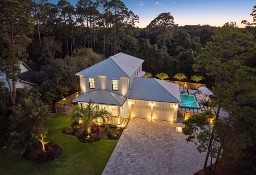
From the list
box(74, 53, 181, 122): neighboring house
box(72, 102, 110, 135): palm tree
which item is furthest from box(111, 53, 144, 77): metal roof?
box(72, 102, 110, 135): palm tree

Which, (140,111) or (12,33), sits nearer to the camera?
(12,33)

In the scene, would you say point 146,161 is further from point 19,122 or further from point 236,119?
point 19,122

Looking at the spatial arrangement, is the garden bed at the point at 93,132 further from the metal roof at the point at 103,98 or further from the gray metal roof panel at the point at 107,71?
the gray metal roof panel at the point at 107,71

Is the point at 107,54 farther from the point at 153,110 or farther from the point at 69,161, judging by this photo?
the point at 69,161

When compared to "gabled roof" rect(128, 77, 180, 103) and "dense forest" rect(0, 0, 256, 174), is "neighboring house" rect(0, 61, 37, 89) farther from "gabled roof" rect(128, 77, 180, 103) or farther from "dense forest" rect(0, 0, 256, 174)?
"gabled roof" rect(128, 77, 180, 103)

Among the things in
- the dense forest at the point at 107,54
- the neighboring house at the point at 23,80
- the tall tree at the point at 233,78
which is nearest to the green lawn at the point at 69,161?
the dense forest at the point at 107,54

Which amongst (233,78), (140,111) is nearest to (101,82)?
(140,111)

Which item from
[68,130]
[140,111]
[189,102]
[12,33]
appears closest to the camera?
[12,33]
